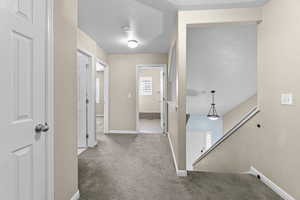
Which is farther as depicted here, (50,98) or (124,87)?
(124,87)

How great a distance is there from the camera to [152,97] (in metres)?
8.27

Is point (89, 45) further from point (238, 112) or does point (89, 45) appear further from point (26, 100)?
point (238, 112)

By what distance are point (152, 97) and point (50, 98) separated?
7054 mm

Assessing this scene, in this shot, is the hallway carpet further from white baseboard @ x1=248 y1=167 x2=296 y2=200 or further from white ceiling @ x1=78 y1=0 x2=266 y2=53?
white ceiling @ x1=78 y1=0 x2=266 y2=53

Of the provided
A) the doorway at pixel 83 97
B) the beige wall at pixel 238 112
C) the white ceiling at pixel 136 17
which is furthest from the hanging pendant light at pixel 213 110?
the doorway at pixel 83 97

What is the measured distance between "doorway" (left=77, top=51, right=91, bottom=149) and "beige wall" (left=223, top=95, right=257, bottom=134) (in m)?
4.54

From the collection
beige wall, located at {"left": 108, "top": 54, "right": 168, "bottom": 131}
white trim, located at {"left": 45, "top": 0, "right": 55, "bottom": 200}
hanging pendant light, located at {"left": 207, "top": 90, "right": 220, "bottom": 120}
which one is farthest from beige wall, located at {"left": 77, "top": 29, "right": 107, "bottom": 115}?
hanging pendant light, located at {"left": 207, "top": 90, "right": 220, "bottom": 120}

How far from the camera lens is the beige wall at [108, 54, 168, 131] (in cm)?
466

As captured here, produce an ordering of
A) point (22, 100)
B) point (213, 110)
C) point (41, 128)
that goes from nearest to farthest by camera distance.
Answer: point (22, 100), point (41, 128), point (213, 110)

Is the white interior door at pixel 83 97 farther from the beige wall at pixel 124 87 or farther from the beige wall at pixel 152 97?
the beige wall at pixel 152 97

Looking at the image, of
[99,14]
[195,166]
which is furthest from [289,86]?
[99,14]

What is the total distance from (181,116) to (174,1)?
1.58 metres

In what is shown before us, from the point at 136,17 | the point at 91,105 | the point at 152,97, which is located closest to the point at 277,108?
the point at 136,17

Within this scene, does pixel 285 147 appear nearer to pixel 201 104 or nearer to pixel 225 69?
pixel 225 69
